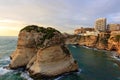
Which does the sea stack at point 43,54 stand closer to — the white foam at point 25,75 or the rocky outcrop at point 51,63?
the rocky outcrop at point 51,63

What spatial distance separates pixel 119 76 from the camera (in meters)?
34.9

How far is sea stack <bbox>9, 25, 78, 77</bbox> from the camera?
33281mm

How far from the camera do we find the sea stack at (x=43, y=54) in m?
33.3

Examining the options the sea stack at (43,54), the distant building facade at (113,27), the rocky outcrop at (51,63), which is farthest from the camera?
the distant building facade at (113,27)

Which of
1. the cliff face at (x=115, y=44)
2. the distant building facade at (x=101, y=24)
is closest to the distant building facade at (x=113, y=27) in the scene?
the distant building facade at (x=101, y=24)

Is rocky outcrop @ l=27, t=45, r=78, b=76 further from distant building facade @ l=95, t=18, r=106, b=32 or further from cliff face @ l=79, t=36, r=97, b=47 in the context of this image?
distant building facade @ l=95, t=18, r=106, b=32

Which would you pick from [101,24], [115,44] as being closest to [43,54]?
[115,44]

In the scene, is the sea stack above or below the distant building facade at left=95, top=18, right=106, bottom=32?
below

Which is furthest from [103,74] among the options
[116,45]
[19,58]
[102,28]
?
[102,28]

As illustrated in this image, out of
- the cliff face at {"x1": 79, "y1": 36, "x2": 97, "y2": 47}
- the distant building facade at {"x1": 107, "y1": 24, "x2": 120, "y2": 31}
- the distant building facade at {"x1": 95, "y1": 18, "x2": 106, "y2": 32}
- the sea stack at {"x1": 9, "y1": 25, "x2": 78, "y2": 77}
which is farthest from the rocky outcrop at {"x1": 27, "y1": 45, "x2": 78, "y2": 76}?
the distant building facade at {"x1": 107, "y1": 24, "x2": 120, "y2": 31}

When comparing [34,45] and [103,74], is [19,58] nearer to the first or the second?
[34,45]

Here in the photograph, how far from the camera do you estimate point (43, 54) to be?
111 ft

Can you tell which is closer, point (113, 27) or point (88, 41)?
point (88, 41)

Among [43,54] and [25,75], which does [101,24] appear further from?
[25,75]
